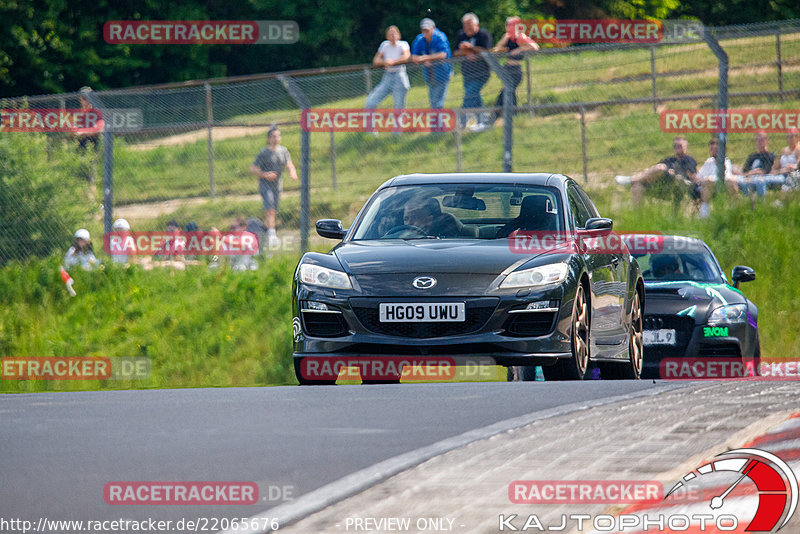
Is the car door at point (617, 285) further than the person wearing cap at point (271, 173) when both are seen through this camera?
No

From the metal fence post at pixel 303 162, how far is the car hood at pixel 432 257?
794 centimetres

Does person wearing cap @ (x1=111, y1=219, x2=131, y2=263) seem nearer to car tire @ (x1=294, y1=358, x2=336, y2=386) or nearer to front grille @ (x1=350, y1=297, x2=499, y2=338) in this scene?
car tire @ (x1=294, y1=358, x2=336, y2=386)

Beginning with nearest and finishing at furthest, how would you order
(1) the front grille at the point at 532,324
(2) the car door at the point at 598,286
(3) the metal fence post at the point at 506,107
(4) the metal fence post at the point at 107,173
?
(1) the front grille at the point at 532,324
(2) the car door at the point at 598,286
(3) the metal fence post at the point at 506,107
(4) the metal fence post at the point at 107,173

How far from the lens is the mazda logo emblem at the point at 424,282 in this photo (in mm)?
10102

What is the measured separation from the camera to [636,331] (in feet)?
41.3

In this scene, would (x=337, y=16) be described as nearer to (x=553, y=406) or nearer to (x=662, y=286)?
(x=662, y=286)

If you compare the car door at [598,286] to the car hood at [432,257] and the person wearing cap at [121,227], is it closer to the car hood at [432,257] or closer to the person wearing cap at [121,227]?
the car hood at [432,257]

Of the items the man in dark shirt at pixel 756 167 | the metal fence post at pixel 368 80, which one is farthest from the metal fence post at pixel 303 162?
the man in dark shirt at pixel 756 167

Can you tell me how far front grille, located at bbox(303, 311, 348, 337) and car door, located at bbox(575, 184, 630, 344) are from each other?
7.93ft

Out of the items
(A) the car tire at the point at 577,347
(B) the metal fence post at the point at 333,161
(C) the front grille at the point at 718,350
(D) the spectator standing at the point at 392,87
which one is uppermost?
(D) the spectator standing at the point at 392,87

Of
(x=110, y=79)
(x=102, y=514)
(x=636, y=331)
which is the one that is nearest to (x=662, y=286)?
(x=636, y=331)

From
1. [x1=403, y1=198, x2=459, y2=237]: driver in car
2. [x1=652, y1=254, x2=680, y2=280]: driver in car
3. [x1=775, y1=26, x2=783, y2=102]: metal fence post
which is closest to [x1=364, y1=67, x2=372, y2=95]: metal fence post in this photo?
[x1=775, y1=26, x2=783, y2=102]: metal fence post

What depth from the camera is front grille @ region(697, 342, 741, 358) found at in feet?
46.3

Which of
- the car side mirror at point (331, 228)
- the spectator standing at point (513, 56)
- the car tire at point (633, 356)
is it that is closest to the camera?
the car side mirror at point (331, 228)
